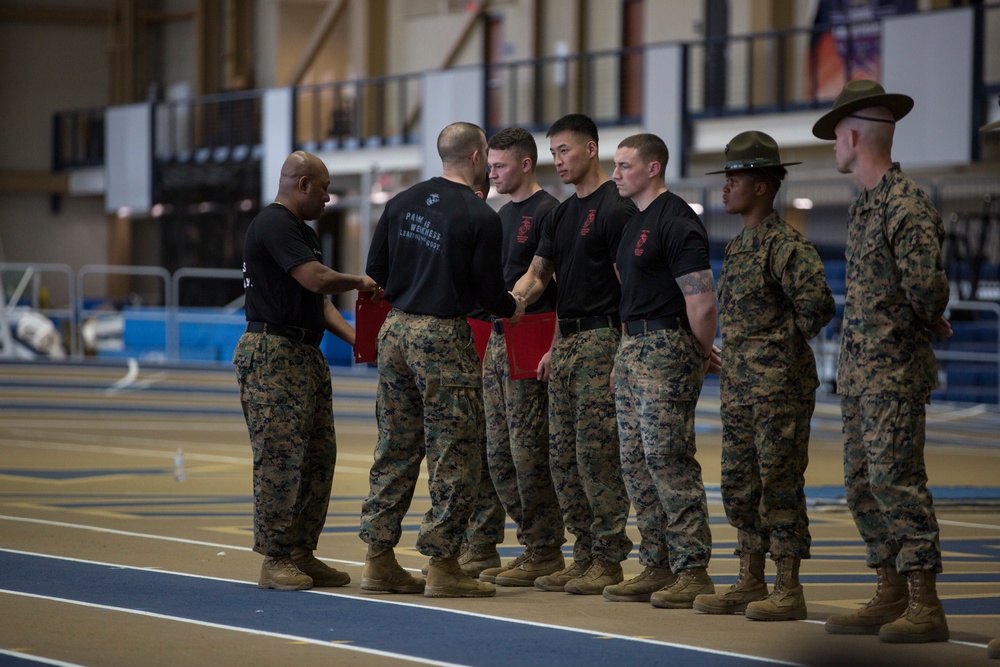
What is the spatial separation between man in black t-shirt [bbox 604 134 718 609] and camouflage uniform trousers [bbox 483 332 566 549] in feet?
1.97

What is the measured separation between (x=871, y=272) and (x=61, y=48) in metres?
32.1

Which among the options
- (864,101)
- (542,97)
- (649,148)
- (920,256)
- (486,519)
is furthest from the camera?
(542,97)

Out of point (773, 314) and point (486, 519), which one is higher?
point (773, 314)

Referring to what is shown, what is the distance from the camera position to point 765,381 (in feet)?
19.7

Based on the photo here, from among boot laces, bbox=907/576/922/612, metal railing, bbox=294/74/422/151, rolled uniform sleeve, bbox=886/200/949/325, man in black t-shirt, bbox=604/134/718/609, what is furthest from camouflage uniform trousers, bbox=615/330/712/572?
metal railing, bbox=294/74/422/151

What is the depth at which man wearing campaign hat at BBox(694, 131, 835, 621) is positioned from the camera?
597cm

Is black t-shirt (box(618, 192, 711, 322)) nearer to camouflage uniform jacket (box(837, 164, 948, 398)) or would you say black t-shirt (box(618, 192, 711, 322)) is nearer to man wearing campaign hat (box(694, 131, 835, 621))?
man wearing campaign hat (box(694, 131, 835, 621))

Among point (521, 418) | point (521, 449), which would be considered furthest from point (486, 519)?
point (521, 418)

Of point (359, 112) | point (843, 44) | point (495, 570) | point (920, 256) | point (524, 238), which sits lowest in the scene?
point (495, 570)

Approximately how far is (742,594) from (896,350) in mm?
1282

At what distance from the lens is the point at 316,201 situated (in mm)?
6871

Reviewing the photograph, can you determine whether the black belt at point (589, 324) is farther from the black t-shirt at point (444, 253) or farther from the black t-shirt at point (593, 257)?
the black t-shirt at point (444, 253)

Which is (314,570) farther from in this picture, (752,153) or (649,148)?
(752,153)

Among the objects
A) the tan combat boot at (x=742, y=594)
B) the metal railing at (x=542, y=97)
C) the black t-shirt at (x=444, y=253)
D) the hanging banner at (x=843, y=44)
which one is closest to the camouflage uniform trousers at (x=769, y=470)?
the tan combat boot at (x=742, y=594)
